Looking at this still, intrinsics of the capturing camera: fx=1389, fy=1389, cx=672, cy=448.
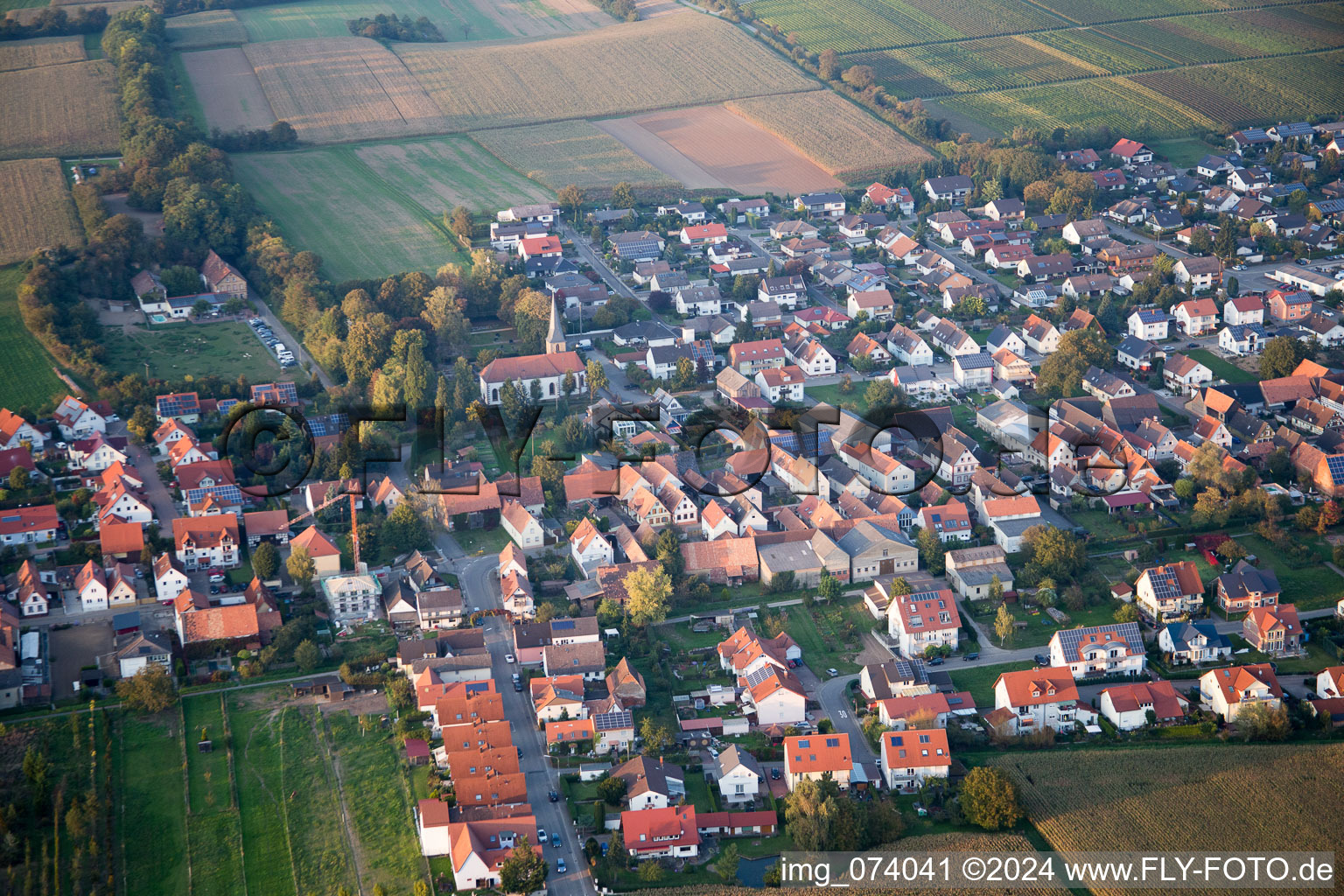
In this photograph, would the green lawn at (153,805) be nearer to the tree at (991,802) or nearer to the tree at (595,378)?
the tree at (991,802)

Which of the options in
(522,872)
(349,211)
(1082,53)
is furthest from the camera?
(1082,53)

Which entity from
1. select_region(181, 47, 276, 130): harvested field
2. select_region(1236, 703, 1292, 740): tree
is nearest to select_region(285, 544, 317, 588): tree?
select_region(1236, 703, 1292, 740): tree

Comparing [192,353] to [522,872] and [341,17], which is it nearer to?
[522,872]

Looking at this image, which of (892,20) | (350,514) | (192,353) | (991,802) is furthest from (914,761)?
(892,20)

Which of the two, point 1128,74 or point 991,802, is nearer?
point 991,802

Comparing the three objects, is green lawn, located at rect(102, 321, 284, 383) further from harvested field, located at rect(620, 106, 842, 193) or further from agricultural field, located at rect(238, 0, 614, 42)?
agricultural field, located at rect(238, 0, 614, 42)

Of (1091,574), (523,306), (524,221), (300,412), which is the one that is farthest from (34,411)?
(1091,574)

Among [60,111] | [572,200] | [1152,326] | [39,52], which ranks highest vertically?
[39,52]

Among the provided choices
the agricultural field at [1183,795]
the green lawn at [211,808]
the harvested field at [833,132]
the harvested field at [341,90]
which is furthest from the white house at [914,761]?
the harvested field at [341,90]
